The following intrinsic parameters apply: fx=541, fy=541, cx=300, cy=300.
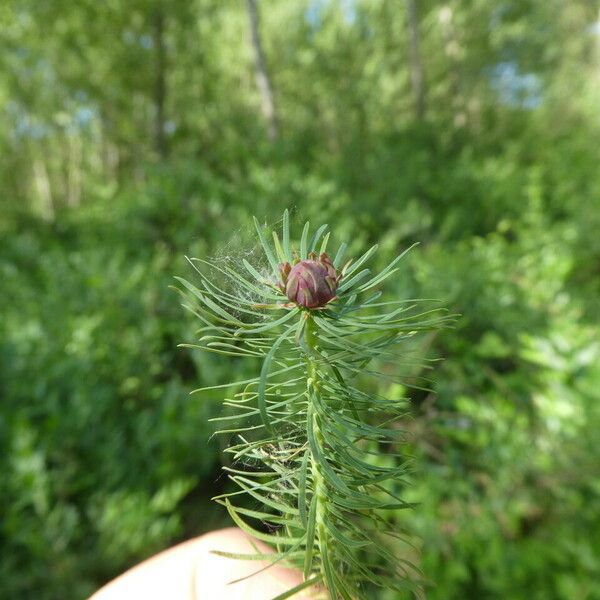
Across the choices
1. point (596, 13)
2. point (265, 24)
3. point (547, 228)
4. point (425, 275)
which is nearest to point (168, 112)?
point (265, 24)

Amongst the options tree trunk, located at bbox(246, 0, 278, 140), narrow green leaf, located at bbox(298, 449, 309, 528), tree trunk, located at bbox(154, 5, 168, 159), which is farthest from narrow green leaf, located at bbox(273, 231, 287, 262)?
tree trunk, located at bbox(154, 5, 168, 159)

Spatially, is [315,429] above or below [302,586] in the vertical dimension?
above

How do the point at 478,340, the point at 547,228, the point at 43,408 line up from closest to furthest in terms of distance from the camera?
the point at 43,408 → the point at 478,340 → the point at 547,228

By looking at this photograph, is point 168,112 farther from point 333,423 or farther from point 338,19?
point 333,423

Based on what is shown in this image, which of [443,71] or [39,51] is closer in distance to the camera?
[39,51]

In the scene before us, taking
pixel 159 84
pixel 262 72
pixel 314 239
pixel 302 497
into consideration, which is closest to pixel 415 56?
pixel 262 72

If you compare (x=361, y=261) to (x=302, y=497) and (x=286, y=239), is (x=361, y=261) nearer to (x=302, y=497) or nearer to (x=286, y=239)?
(x=286, y=239)

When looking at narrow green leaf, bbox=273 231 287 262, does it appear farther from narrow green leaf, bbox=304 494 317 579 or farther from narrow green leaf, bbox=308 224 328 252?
narrow green leaf, bbox=304 494 317 579
